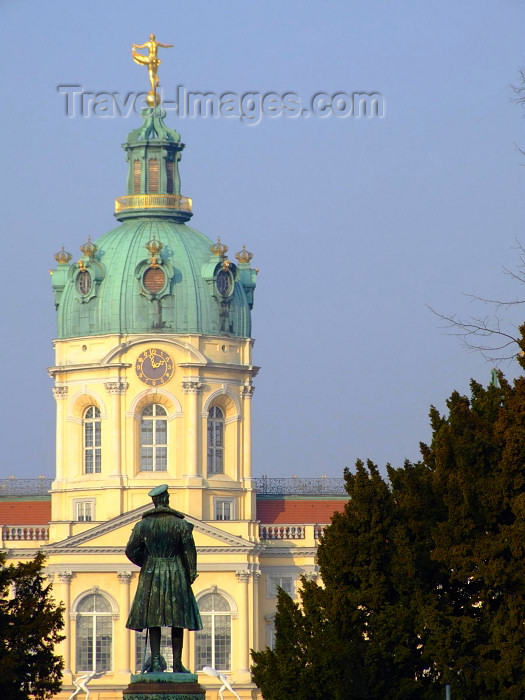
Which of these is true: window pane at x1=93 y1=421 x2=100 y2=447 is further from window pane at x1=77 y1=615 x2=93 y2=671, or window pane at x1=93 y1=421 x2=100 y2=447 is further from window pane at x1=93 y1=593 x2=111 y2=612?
window pane at x1=77 y1=615 x2=93 y2=671

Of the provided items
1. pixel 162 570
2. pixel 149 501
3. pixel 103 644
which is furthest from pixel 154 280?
pixel 162 570

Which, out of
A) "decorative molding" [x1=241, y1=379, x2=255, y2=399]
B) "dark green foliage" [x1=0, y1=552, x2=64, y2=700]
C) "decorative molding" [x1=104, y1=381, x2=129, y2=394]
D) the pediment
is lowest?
"dark green foliage" [x1=0, y1=552, x2=64, y2=700]

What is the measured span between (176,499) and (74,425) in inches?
227

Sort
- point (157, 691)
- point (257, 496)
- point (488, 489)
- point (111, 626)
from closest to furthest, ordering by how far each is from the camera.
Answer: point (157, 691) < point (488, 489) < point (111, 626) < point (257, 496)

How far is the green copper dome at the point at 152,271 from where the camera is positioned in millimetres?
118500

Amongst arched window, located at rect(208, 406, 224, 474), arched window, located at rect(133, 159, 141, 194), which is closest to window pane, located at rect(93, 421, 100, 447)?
arched window, located at rect(208, 406, 224, 474)

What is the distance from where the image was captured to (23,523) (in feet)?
399

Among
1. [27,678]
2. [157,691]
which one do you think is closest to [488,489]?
[27,678]

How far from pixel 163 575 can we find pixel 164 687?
2404 millimetres

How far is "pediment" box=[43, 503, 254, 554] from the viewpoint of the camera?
115375 millimetres

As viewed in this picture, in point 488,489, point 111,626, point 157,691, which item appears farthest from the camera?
point 111,626

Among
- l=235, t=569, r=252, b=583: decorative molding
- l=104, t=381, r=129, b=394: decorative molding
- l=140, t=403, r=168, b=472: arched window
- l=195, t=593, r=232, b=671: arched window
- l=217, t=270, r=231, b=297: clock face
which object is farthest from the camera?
l=217, t=270, r=231, b=297: clock face

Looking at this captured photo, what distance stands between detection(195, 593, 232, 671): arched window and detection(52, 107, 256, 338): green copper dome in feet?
40.0

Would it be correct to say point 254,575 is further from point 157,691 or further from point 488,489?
point 157,691
